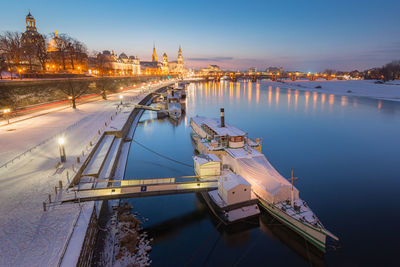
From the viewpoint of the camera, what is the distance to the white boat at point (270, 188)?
40.7ft

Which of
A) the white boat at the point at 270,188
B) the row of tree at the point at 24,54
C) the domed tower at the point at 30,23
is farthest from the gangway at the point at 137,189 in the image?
the domed tower at the point at 30,23

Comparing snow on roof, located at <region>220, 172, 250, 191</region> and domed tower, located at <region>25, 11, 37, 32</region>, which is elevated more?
domed tower, located at <region>25, 11, 37, 32</region>

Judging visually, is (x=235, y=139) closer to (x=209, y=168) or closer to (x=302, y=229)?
(x=209, y=168)

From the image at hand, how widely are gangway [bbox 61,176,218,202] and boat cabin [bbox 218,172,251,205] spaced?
1240 mm

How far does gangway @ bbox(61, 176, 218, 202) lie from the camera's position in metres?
12.9

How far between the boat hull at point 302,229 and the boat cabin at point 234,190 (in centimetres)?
151

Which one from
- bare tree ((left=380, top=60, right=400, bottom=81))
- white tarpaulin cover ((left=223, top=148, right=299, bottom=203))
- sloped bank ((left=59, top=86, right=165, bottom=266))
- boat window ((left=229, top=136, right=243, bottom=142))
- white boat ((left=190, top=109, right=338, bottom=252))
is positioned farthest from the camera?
bare tree ((left=380, top=60, right=400, bottom=81))

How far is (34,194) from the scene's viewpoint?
41.7 feet

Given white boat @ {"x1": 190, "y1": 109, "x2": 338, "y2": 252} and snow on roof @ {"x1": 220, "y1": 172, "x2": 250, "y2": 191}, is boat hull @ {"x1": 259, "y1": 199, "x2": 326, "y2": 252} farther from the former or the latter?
snow on roof @ {"x1": 220, "y1": 172, "x2": 250, "y2": 191}

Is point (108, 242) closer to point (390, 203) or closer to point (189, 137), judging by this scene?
point (390, 203)

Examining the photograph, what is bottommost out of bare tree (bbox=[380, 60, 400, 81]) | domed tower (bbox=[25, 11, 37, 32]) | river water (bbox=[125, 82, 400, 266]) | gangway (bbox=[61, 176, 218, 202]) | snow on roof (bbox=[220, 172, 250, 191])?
river water (bbox=[125, 82, 400, 266])

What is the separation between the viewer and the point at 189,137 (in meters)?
34.2

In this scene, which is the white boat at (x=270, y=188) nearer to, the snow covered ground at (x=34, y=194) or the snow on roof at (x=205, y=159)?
the snow on roof at (x=205, y=159)

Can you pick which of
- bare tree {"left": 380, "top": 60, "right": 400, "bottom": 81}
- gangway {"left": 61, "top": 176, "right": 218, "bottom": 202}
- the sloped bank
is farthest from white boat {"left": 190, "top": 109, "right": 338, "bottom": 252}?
bare tree {"left": 380, "top": 60, "right": 400, "bottom": 81}
